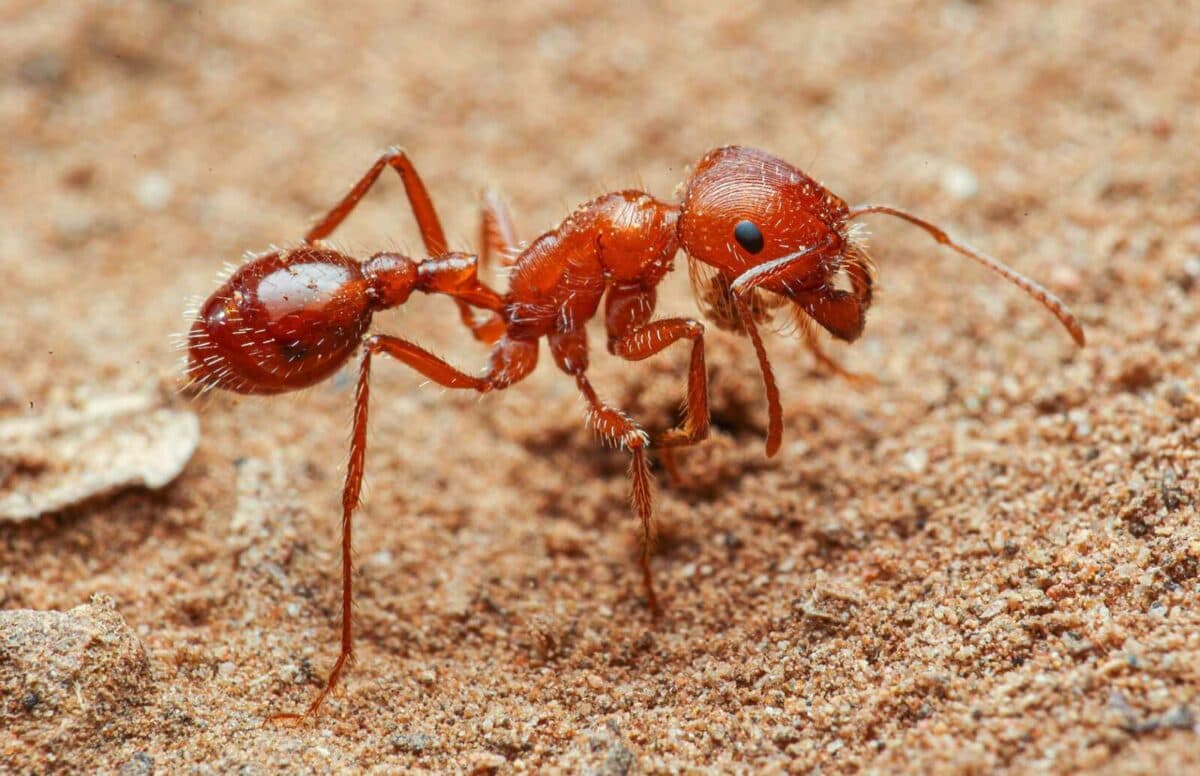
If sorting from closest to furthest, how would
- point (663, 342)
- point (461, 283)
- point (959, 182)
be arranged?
point (663, 342)
point (461, 283)
point (959, 182)

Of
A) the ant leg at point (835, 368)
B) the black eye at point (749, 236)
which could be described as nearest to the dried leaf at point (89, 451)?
the black eye at point (749, 236)

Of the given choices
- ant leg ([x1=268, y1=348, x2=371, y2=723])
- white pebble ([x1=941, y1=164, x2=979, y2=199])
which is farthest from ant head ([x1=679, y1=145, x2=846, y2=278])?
white pebble ([x1=941, y1=164, x2=979, y2=199])

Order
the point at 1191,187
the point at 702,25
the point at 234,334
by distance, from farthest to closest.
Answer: the point at 702,25, the point at 1191,187, the point at 234,334

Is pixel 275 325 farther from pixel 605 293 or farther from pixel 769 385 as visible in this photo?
pixel 769 385

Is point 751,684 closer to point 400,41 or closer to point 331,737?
point 331,737

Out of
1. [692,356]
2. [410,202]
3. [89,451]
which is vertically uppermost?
[410,202]

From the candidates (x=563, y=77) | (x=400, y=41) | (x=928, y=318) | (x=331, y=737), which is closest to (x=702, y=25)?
(x=563, y=77)

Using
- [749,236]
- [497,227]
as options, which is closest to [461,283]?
[497,227]
